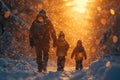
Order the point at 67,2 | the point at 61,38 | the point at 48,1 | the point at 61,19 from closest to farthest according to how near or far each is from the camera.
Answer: the point at 61,38, the point at 48,1, the point at 61,19, the point at 67,2

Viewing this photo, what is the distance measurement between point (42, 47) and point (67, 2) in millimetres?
65823

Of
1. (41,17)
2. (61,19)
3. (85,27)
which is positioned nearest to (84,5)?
(85,27)

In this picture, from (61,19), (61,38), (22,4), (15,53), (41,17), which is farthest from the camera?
(61,19)

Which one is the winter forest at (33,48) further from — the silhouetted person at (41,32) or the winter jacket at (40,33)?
the winter jacket at (40,33)

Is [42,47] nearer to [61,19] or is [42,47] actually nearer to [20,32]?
[20,32]

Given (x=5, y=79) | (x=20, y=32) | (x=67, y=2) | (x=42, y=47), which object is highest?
(x=67, y=2)

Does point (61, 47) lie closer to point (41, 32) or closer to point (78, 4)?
point (41, 32)

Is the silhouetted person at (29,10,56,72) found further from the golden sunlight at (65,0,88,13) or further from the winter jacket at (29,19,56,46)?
the golden sunlight at (65,0,88,13)

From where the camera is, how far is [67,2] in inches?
3009

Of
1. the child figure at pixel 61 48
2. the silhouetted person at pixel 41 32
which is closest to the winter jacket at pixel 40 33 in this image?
the silhouetted person at pixel 41 32

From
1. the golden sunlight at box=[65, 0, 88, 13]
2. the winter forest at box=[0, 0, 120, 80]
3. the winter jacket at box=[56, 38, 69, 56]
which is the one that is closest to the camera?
the winter forest at box=[0, 0, 120, 80]

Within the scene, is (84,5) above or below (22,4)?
above

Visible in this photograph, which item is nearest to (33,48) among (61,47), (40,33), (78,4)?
(61,47)

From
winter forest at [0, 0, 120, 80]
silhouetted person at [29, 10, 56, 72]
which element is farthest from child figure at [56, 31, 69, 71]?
silhouetted person at [29, 10, 56, 72]
